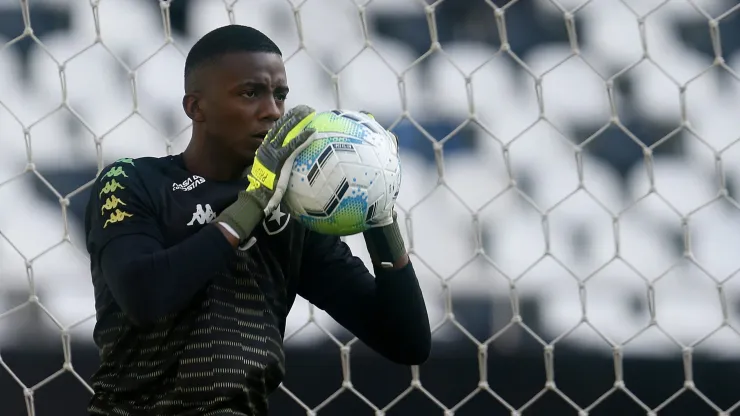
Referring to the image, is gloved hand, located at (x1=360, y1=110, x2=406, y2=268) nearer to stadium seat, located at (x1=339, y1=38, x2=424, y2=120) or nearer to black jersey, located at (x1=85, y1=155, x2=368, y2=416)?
black jersey, located at (x1=85, y1=155, x2=368, y2=416)

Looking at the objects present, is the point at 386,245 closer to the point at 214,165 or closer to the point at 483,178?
the point at 214,165

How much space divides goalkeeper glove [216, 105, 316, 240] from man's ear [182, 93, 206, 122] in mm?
158

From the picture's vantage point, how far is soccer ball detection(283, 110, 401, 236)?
952mm

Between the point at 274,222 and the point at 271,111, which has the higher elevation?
the point at 271,111

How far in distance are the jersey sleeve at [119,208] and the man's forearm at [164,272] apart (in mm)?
36

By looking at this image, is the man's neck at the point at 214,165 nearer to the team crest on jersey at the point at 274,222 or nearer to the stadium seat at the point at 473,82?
the team crest on jersey at the point at 274,222

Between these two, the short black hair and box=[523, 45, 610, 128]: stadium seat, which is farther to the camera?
box=[523, 45, 610, 128]: stadium seat

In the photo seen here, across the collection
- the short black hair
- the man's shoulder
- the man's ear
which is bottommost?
the man's shoulder

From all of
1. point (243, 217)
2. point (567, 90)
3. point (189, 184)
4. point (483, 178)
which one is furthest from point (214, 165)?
point (567, 90)

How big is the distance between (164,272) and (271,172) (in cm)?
13

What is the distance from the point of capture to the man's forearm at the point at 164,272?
93 cm

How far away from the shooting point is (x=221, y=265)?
95 centimetres

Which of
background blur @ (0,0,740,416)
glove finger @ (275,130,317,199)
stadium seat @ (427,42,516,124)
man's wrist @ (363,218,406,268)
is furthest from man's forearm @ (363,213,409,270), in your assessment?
stadium seat @ (427,42,516,124)

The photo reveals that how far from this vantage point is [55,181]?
1680mm
